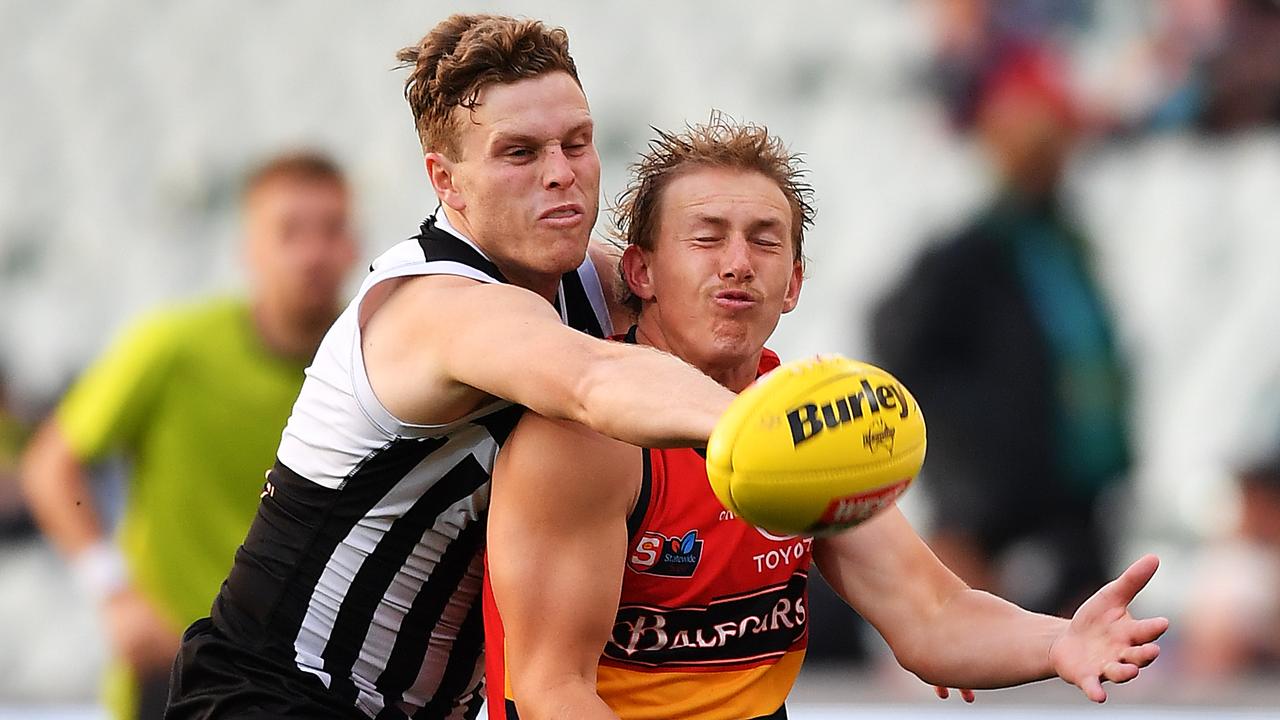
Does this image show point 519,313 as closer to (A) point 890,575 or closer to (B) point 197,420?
(A) point 890,575

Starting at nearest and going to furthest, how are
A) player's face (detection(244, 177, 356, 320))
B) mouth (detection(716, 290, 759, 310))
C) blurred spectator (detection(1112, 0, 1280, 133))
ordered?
mouth (detection(716, 290, 759, 310)) → player's face (detection(244, 177, 356, 320)) → blurred spectator (detection(1112, 0, 1280, 133))

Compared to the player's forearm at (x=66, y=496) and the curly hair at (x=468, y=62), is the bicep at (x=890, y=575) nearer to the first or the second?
the curly hair at (x=468, y=62)

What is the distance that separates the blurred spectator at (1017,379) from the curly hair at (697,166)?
344 cm

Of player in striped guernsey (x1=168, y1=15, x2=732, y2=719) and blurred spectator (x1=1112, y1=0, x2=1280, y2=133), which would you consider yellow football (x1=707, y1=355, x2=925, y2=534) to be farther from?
blurred spectator (x1=1112, y1=0, x2=1280, y2=133)

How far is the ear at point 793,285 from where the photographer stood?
3201 mm

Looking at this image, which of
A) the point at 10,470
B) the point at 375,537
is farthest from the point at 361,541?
the point at 10,470

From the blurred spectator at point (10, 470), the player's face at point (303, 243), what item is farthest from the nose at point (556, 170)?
the blurred spectator at point (10, 470)

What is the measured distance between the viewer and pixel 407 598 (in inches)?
129

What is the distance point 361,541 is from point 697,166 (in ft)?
2.82

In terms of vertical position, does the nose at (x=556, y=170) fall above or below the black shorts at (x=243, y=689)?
above

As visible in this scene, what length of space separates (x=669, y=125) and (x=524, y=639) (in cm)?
583

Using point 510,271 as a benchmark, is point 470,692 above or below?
below

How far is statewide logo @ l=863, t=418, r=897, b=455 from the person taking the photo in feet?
8.04

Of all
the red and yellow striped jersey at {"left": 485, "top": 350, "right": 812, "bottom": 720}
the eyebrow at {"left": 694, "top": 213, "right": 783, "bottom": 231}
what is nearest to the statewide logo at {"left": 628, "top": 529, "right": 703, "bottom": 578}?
the red and yellow striped jersey at {"left": 485, "top": 350, "right": 812, "bottom": 720}
